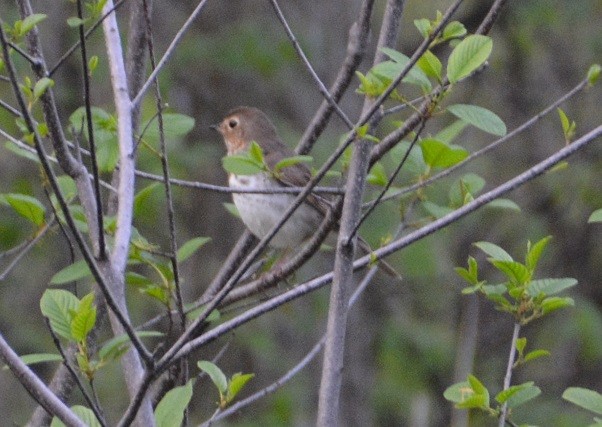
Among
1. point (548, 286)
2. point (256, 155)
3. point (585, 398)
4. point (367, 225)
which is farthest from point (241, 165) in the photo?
point (367, 225)

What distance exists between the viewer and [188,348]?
277 centimetres

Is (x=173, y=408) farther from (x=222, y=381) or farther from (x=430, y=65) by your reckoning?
(x=430, y=65)

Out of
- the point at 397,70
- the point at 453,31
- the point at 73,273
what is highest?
the point at 453,31

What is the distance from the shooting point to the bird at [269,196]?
5230 mm

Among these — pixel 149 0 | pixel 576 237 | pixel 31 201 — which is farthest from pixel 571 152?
pixel 576 237

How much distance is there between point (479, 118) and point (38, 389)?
133cm

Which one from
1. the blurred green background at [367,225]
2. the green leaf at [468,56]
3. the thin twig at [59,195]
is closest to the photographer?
the thin twig at [59,195]

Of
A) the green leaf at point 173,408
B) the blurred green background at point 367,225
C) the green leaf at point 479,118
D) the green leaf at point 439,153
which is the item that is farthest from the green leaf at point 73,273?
the blurred green background at point 367,225

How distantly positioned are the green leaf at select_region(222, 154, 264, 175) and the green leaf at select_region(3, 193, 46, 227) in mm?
637

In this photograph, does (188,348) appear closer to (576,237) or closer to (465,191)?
(465,191)

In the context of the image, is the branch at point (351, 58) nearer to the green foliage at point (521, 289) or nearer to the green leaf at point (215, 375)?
the green foliage at point (521, 289)

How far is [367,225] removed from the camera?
791 cm

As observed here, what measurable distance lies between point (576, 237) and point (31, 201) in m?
7.39

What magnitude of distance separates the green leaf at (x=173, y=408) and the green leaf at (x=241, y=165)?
0.75 meters
